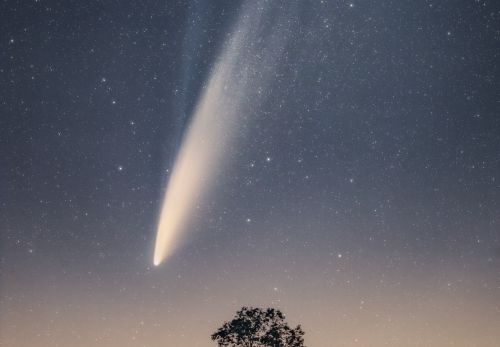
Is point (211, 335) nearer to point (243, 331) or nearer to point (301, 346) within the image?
point (243, 331)

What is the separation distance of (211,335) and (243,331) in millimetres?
2248

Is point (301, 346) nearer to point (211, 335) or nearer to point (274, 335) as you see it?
point (274, 335)

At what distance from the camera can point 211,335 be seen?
50938 millimetres

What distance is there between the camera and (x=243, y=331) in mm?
50312

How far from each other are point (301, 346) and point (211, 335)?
19.7ft

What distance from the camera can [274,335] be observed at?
5012cm

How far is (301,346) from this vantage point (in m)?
49.9

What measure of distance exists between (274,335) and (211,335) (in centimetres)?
423

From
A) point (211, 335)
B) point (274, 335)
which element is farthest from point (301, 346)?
point (211, 335)

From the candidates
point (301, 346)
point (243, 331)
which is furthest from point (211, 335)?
point (301, 346)

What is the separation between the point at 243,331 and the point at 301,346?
12.8 ft
